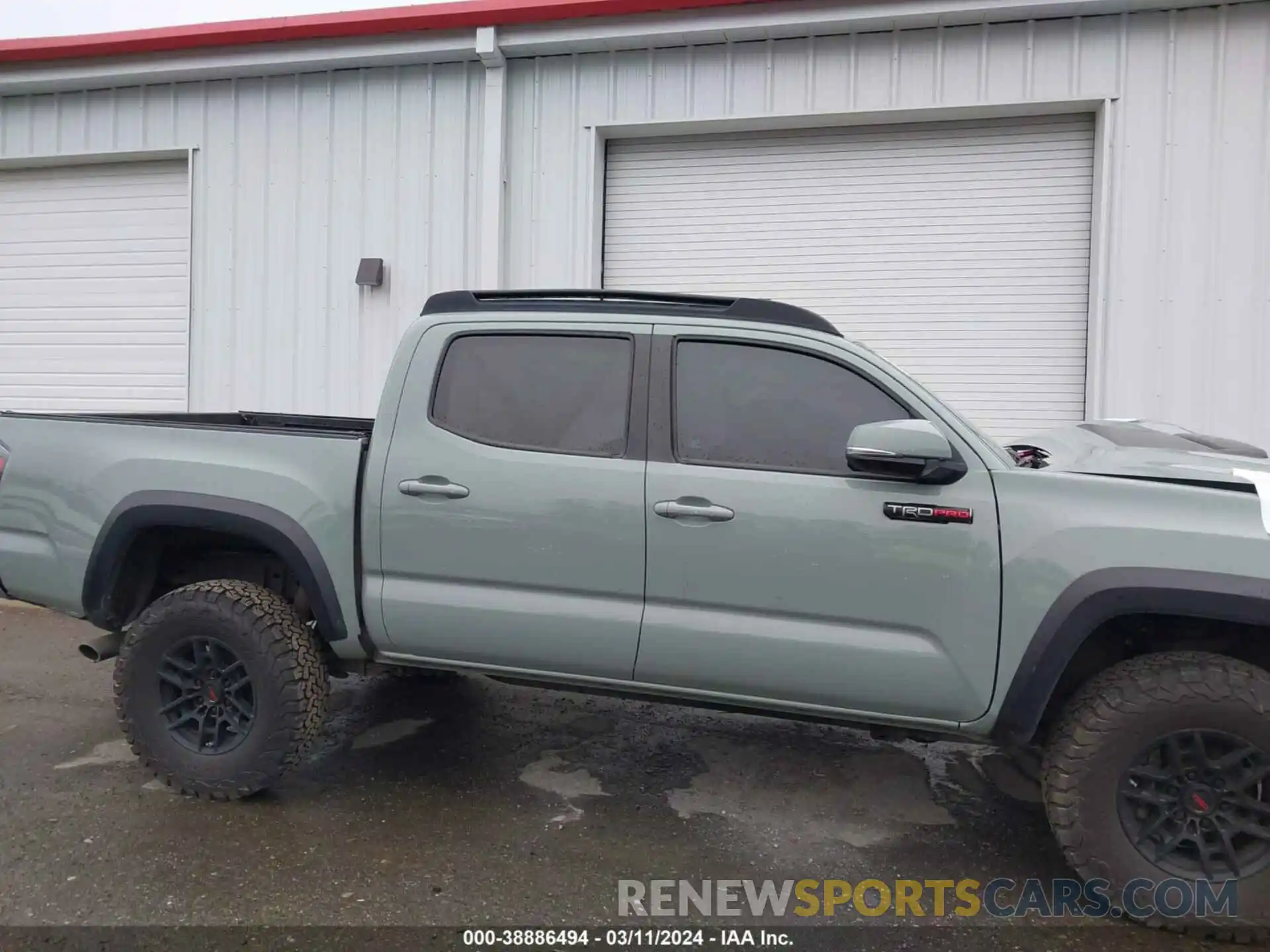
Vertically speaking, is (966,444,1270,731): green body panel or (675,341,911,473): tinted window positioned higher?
(675,341,911,473): tinted window

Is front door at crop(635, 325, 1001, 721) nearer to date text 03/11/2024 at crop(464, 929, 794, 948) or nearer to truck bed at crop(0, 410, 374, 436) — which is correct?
date text 03/11/2024 at crop(464, 929, 794, 948)

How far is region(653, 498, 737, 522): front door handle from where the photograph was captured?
10.3ft

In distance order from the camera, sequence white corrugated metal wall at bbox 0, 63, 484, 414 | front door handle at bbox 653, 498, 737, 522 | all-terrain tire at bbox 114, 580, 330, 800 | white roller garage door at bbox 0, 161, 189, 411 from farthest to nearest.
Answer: white roller garage door at bbox 0, 161, 189, 411, white corrugated metal wall at bbox 0, 63, 484, 414, all-terrain tire at bbox 114, 580, 330, 800, front door handle at bbox 653, 498, 737, 522

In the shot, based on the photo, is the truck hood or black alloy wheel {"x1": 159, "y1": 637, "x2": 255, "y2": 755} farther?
black alloy wheel {"x1": 159, "y1": 637, "x2": 255, "y2": 755}

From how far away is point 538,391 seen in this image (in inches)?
137

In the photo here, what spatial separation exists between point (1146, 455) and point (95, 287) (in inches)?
374

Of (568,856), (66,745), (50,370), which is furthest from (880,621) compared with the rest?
(50,370)

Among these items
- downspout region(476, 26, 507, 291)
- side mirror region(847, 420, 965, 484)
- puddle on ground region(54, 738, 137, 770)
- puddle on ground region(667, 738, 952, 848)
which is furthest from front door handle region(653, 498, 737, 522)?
downspout region(476, 26, 507, 291)

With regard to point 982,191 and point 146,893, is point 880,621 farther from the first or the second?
point 982,191

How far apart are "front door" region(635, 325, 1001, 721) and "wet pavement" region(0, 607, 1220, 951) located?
68 cm

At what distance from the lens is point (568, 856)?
10.7 feet

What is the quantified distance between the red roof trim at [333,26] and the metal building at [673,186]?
1.2 inches

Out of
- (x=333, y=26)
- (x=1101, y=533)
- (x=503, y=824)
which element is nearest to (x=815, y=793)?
(x=503, y=824)

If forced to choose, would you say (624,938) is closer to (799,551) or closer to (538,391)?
(799,551)
